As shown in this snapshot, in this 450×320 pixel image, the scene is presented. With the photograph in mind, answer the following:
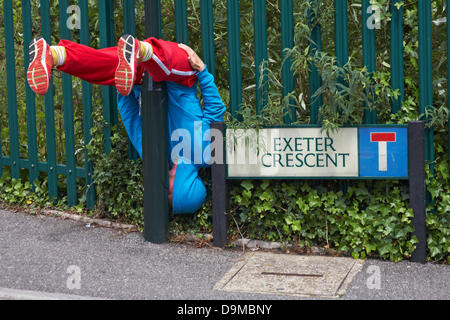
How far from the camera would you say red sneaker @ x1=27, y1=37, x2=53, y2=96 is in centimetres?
580

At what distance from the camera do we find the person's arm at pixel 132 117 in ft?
22.5

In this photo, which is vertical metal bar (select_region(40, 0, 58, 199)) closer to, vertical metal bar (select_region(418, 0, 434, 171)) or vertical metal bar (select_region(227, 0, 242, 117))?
vertical metal bar (select_region(227, 0, 242, 117))

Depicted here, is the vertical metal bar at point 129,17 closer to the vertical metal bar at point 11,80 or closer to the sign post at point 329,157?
the sign post at point 329,157

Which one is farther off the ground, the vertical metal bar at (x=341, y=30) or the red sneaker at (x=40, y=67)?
the vertical metal bar at (x=341, y=30)

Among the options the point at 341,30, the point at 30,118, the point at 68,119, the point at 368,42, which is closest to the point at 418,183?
the point at 368,42

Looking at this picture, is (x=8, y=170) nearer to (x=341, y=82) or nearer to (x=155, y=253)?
(x=155, y=253)

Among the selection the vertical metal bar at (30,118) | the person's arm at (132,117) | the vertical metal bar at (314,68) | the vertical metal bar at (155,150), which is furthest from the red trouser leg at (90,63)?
the vertical metal bar at (30,118)

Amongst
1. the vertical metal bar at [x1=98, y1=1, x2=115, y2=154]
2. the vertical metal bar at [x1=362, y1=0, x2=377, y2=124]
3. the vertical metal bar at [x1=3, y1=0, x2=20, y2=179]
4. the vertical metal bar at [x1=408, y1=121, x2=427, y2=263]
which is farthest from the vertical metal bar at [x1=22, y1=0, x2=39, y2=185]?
the vertical metal bar at [x1=408, y1=121, x2=427, y2=263]

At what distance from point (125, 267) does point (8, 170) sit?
2.78 m

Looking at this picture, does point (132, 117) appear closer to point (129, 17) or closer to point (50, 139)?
point (129, 17)

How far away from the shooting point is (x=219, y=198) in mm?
6566

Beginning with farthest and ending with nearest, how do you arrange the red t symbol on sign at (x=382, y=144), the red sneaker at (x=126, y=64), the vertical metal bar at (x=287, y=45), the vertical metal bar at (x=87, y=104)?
the vertical metal bar at (x=87, y=104) → the vertical metal bar at (x=287, y=45) → the red t symbol on sign at (x=382, y=144) → the red sneaker at (x=126, y=64)

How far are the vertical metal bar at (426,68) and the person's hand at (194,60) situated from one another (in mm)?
1802

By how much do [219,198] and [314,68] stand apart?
4.45ft
